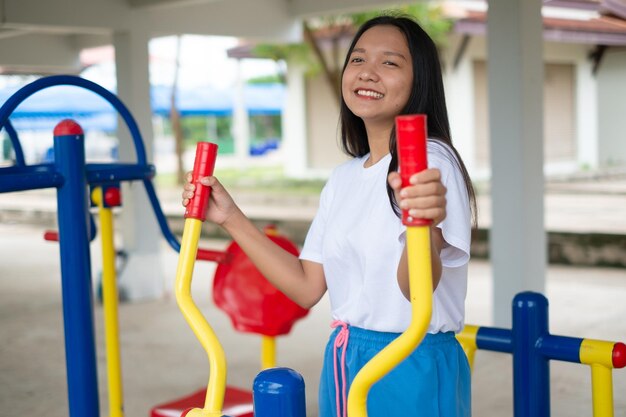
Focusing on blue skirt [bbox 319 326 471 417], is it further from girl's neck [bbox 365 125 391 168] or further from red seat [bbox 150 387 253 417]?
red seat [bbox 150 387 253 417]

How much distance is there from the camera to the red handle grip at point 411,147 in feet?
3.12

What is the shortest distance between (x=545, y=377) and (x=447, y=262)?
0.71 metres

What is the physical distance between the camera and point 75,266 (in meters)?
1.94

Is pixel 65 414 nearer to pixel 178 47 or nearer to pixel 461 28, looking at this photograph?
pixel 461 28

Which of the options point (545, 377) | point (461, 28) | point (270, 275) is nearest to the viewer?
point (270, 275)

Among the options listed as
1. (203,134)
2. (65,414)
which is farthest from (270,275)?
(203,134)

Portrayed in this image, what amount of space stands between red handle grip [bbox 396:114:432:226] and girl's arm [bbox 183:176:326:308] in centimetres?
51

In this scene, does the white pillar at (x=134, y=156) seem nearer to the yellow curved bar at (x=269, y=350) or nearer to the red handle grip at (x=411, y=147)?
the yellow curved bar at (x=269, y=350)

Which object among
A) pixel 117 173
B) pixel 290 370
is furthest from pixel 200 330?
pixel 117 173

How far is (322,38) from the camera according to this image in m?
11.4

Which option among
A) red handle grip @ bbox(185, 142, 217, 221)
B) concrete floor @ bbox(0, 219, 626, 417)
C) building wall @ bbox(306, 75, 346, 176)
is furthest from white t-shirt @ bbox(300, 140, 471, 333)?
building wall @ bbox(306, 75, 346, 176)

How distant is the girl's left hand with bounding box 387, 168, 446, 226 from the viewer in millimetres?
999

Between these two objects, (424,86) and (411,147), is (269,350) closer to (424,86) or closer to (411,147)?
(424,86)

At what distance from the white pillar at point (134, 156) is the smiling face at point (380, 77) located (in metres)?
4.37
